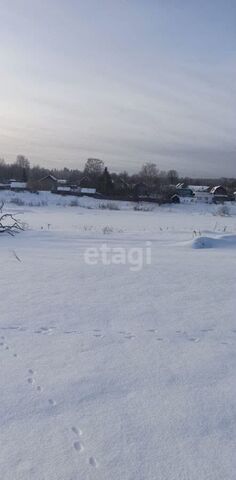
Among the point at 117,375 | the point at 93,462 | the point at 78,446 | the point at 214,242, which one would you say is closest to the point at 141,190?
the point at 214,242

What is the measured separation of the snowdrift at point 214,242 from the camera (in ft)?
33.0

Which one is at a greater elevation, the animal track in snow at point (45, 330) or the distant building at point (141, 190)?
the distant building at point (141, 190)

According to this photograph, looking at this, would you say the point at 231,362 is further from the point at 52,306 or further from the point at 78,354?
the point at 52,306

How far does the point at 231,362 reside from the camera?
12.2 ft

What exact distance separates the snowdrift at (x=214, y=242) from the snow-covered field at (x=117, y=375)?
123 inches

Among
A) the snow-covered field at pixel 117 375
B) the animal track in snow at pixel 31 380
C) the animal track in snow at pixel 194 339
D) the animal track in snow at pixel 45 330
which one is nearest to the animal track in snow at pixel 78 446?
the snow-covered field at pixel 117 375

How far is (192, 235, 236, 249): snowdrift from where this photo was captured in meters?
10.1

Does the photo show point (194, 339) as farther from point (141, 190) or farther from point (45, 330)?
point (141, 190)

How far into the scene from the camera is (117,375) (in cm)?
340

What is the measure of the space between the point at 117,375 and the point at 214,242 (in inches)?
299

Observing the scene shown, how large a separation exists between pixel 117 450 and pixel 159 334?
1887mm

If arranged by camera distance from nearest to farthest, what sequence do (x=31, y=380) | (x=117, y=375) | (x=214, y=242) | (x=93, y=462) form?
(x=93, y=462) < (x=31, y=380) < (x=117, y=375) < (x=214, y=242)

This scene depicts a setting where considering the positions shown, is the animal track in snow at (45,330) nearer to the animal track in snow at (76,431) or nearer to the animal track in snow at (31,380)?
the animal track in snow at (31,380)

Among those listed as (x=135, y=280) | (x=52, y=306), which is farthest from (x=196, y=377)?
(x=135, y=280)
